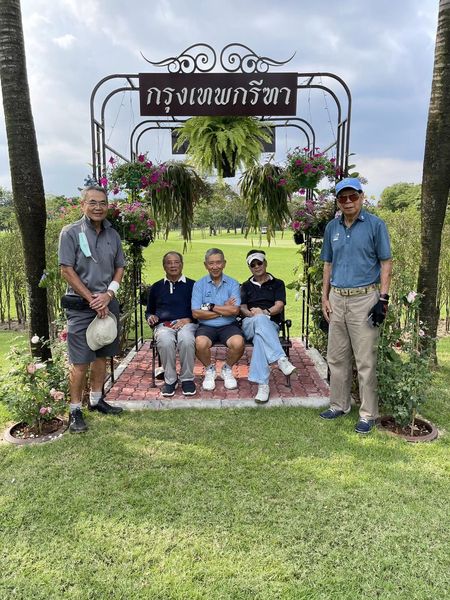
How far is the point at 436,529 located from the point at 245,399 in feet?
6.28

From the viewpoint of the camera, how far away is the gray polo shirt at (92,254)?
3.29 meters

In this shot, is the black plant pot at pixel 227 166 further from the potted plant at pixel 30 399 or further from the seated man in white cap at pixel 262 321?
the potted plant at pixel 30 399

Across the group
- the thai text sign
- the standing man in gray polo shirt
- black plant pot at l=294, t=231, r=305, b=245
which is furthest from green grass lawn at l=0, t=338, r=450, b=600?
the thai text sign

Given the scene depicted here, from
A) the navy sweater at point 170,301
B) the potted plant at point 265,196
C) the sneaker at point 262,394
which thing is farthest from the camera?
the potted plant at point 265,196

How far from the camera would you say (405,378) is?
333 centimetres

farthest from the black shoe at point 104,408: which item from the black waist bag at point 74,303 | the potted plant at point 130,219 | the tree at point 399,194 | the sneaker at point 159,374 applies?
the tree at point 399,194

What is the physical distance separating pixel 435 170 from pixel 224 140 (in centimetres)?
208

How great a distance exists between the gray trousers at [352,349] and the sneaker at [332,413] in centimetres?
3

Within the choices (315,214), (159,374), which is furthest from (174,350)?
(315,214)

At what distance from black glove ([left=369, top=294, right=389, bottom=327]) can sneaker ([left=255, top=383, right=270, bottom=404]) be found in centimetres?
115

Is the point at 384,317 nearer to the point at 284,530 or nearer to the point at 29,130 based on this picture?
the point at 284,530

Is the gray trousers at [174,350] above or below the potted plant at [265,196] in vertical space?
below

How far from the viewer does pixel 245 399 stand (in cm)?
392

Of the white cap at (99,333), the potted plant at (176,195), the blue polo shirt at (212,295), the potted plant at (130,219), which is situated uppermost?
the potted plant at (176,195)
